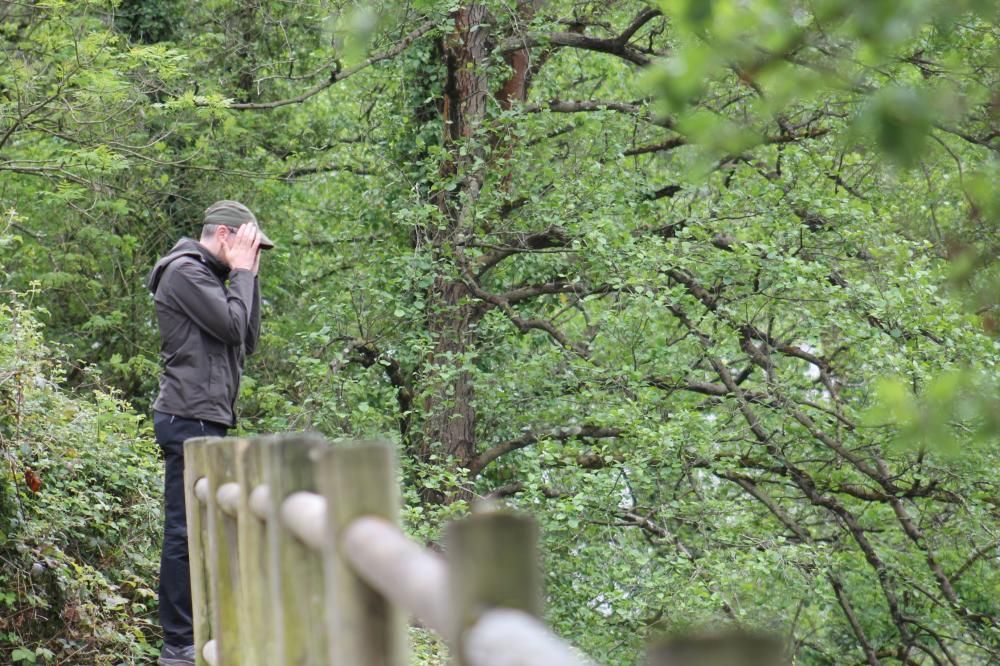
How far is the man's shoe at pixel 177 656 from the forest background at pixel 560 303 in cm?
183

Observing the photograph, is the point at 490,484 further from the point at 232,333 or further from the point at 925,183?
the point at 232,333

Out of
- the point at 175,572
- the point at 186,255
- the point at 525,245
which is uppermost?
the point at 525,245

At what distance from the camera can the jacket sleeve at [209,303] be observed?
5.24 meters

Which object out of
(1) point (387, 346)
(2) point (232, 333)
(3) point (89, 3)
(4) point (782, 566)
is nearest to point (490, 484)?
(1) point (387, 346)

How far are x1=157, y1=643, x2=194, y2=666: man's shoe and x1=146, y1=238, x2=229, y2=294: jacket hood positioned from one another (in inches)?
58.7

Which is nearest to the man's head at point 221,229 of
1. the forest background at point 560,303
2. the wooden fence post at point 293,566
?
the forest background at point 560,303

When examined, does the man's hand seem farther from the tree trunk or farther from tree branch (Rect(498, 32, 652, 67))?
tree branch (Rect(498, 32, 652, 67))

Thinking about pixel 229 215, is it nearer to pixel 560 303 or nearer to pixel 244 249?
pixel 244 249

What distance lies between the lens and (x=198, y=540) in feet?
14.1

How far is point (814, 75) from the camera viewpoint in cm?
212

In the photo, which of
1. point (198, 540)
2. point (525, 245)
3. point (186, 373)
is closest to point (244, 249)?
point (186, 373)

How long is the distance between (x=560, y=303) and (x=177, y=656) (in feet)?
22.8

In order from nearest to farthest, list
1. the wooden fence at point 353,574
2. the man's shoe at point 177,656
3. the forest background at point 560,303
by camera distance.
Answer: the wooden fence at point 353,574, the man's shoe at point 177,656, the forest background at point 560,303

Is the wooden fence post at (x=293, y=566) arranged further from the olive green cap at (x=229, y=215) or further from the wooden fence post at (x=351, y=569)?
the olive green cap at (x=229, y=215)
